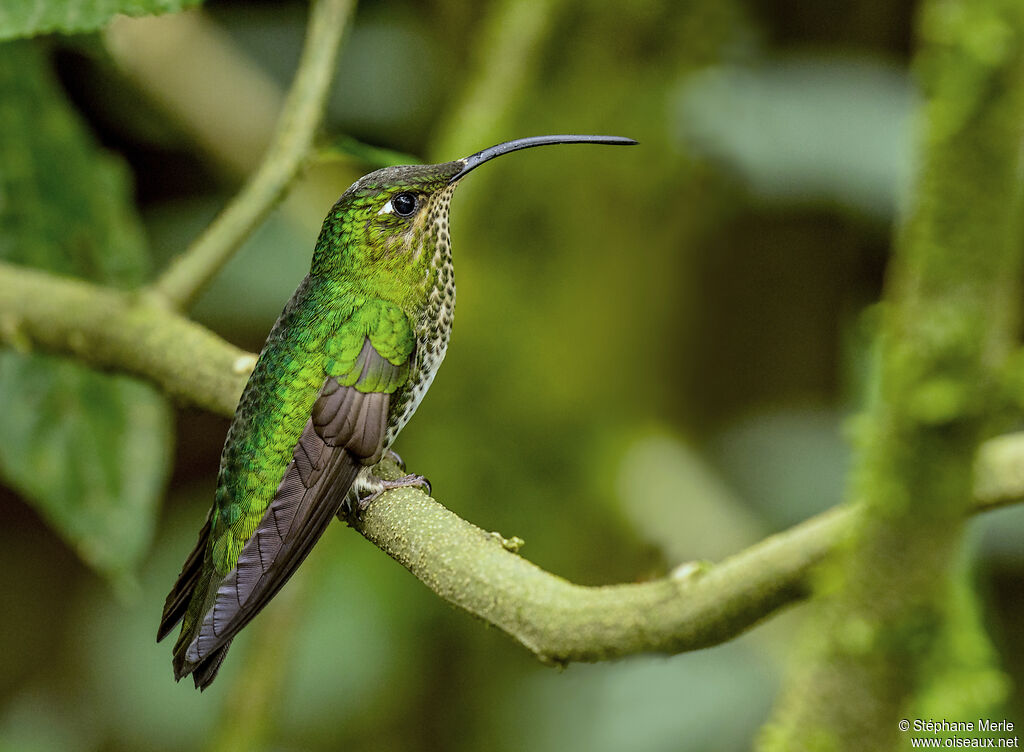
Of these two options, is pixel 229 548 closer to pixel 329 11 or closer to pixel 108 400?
pixel 329 11

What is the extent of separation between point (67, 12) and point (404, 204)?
1.09ft

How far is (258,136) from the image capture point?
8.37 feet

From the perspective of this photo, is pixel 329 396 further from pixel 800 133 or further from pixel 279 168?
pixel 800 133

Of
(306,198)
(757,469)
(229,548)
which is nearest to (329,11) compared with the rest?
(229,548)

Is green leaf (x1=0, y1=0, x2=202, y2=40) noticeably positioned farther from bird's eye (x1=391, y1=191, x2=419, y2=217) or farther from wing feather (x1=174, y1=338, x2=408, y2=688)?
wing feather (x1=174, y1=338, x2=408, y2=688)

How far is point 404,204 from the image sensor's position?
918 millimetres

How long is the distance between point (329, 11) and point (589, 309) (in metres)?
0.84

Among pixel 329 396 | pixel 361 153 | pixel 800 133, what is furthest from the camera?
pixel 800 133

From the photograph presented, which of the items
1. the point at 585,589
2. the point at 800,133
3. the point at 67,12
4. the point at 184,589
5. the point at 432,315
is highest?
the point at 800,133

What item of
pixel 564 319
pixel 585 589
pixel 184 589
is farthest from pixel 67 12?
pixel 564 319

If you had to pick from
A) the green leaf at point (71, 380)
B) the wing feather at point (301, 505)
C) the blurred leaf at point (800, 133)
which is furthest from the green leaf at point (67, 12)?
the blurred leaf at point (800, 133)

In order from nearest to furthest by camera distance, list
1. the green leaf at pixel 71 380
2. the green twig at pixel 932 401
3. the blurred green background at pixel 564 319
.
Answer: the green twig at pixel 932 401 → the green leaf at pixel 71 380 → the blurred green background at pixel 564 319

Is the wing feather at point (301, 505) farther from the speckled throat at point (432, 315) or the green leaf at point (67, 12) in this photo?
the green leaf at point (67, 12)

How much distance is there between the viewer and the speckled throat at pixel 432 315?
0.87 metres
